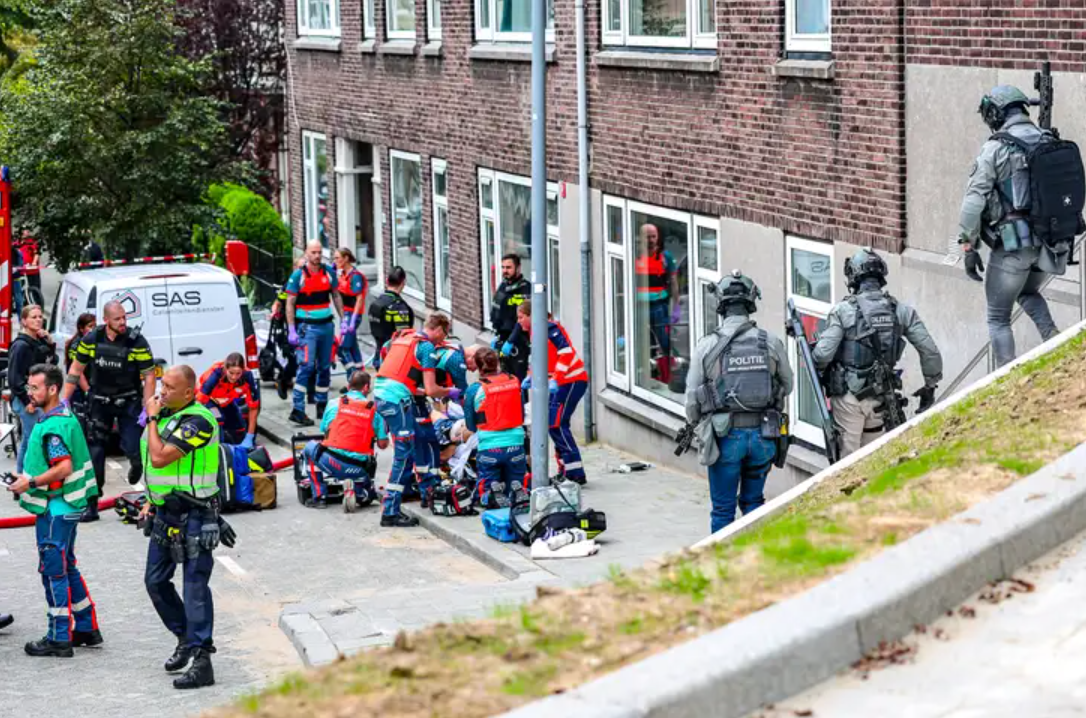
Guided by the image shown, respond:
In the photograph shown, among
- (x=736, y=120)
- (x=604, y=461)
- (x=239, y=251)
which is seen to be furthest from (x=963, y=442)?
(x=239, y=251)

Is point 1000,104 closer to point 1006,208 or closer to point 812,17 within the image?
point 1006,208

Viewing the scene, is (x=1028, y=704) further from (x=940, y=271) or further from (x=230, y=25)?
(x=230, y=25)

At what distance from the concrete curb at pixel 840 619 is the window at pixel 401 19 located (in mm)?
18144

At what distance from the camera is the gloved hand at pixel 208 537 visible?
34.4ft

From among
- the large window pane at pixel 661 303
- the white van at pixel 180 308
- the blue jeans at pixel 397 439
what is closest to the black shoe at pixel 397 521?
the blue jeans at pixel 397 439

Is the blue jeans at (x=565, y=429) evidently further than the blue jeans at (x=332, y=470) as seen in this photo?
Yes

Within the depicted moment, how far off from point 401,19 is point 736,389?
567 inches

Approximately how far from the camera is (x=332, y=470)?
52.7ft

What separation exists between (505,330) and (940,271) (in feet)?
21.0

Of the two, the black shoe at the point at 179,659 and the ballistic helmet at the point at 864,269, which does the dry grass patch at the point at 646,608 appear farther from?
the black shoe at the point at 179,659

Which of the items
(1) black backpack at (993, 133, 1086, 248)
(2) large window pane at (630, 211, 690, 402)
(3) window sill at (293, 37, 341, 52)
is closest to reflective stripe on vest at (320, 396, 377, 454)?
(2) large window pane at (630, 211, 690, 402)

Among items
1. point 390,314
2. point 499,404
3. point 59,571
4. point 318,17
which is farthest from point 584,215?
point 318,17

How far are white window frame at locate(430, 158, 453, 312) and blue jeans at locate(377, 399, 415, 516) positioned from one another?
27.2 feet

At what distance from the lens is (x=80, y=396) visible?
1698 cm
